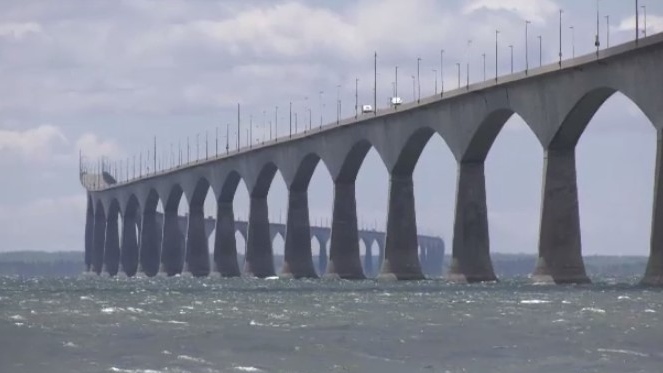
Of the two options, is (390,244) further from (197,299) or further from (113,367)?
(113,367)

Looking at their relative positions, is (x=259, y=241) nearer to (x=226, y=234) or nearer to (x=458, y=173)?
(x=226, y=234)

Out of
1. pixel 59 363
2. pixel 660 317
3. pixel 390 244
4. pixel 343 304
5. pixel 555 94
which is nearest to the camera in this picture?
pixel 59 363

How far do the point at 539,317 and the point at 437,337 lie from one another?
9246mm

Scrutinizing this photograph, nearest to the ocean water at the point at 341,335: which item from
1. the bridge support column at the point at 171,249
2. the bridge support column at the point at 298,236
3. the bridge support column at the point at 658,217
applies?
the bridge support column at the point at 658,217

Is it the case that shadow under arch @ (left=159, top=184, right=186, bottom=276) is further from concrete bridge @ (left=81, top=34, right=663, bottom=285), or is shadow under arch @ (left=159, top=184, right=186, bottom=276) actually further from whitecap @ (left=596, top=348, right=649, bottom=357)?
whitecap @ (left=596, top=348, right=649, bottom=357)

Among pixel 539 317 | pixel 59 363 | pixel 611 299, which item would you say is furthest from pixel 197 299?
pixel 59 363

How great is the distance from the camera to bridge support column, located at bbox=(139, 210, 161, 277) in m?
178

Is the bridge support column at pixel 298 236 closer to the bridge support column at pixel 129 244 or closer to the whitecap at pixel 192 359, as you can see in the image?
the bridge support column at pixel 129 244

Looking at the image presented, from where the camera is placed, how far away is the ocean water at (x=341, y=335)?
125 ft

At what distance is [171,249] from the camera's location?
171 m

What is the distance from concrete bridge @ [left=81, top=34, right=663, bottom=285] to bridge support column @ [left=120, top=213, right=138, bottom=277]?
27020 millimetres

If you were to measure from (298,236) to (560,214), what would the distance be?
4305 cm

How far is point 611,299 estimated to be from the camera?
67812 mm

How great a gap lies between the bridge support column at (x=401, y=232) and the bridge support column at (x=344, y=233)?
9.53 metres
